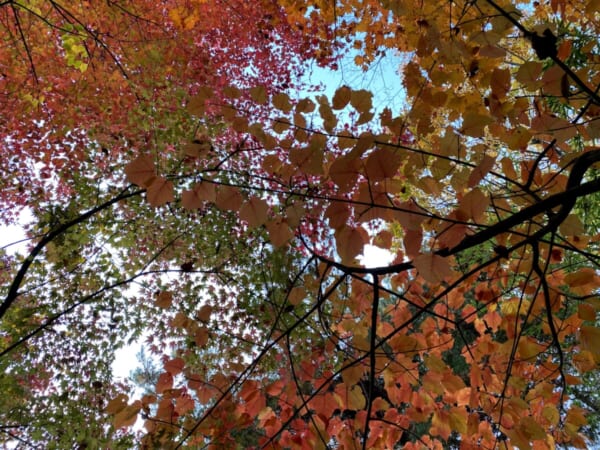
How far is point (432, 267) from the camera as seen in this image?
97 cm

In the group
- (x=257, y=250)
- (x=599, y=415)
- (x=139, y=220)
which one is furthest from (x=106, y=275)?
(x=599, y=415)

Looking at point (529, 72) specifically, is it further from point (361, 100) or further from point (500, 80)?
point (361, 100)

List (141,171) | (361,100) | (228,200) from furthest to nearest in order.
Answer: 1. (361,100)
2. (228,200)
3. (141,171)

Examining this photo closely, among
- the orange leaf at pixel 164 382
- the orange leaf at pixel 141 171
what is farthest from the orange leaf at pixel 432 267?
the orange leaf at pixel 164 382

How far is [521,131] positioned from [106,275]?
3.86 metres

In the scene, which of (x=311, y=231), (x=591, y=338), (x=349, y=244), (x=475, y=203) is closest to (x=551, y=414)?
(x=591, y=338)

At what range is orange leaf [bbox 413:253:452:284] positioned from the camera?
37.9 inches

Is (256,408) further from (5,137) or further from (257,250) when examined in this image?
(5,137)

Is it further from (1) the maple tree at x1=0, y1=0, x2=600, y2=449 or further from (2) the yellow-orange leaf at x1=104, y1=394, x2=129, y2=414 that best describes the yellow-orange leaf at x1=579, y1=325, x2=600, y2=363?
(2) the yellow-orange leaf at x1=104, y1=394, x2=129, y2=414

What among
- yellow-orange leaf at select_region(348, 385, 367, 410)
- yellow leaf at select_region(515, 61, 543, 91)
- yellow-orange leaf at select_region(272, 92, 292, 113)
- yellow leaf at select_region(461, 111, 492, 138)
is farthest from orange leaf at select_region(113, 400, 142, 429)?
yellow leaf at select_region(515, 61, 543, 91)

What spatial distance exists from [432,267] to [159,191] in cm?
84

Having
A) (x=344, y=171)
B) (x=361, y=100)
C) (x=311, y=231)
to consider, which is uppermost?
(x=311, y=231)

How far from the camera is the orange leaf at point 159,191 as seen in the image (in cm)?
111

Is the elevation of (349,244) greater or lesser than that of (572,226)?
lesser
